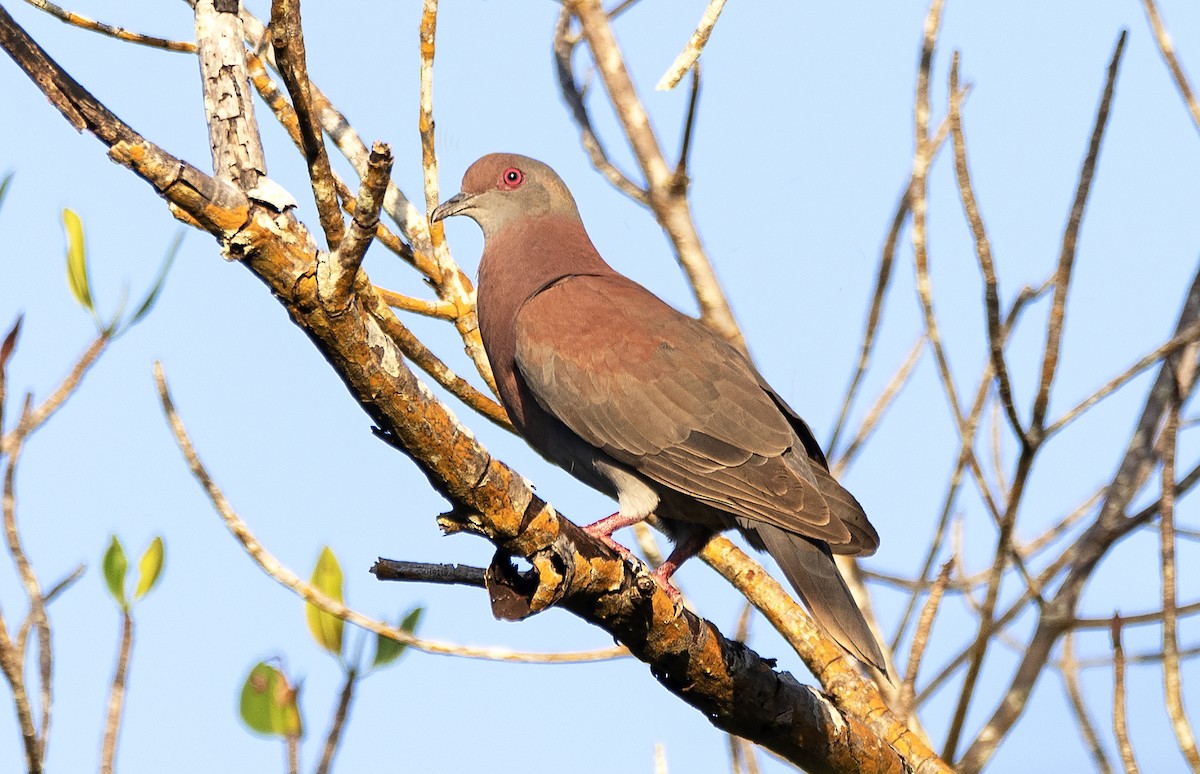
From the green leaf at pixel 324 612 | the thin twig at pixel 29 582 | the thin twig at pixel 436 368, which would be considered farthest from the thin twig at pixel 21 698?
→ the thin twig at pixel 436 368

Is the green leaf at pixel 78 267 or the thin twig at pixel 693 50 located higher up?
the thin twig at pixel 693 50

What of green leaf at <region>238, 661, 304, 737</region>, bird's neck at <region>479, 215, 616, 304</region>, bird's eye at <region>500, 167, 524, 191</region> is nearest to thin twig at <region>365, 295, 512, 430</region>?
bird's neck at <region>479, 215, 616, 304</region>

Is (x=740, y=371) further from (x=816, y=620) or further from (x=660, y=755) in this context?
(x=660, y=755)

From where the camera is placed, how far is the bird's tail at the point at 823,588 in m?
3.37

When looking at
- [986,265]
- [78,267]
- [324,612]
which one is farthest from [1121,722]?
[78,267]

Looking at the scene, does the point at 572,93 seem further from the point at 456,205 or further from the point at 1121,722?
the point at 1121,722

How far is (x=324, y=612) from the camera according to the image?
2887 mm

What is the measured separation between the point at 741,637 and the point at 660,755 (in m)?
0.74

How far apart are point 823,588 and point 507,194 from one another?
7.20 feet

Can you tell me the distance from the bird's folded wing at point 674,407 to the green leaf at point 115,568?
4.68 ft

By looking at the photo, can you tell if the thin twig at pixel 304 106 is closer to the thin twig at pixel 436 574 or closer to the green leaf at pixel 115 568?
the thin twig at pixel 436 574

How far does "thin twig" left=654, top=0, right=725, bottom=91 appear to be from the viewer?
2.95m

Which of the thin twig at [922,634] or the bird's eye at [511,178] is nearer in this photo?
the thin twig at [922,634]

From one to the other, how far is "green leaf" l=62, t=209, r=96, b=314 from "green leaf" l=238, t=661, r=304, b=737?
946 mm
